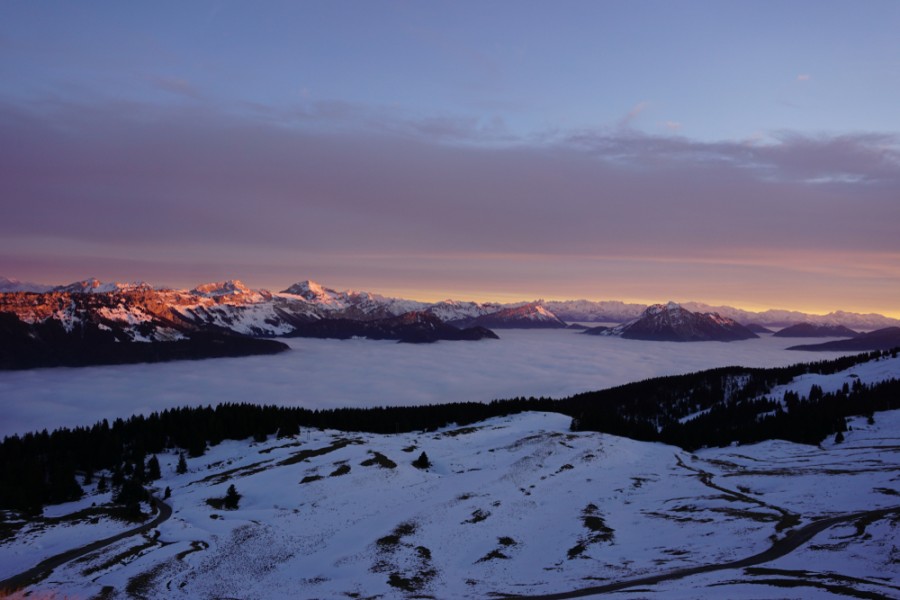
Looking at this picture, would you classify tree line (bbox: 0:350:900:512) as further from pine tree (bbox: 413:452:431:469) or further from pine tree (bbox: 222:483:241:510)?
pine tree (bbox: 413:452:431:469)

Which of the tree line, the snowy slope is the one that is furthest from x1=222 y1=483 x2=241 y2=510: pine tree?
the tree line

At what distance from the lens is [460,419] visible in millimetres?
196125

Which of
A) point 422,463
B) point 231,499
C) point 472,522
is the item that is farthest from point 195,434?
point 472,522

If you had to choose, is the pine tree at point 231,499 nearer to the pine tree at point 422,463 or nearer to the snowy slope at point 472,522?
the snowy slope at point 472,522

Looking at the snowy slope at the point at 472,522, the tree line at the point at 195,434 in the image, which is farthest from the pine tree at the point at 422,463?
the tree line at the point at 195,434

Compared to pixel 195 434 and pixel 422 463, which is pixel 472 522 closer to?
pixel 422 463

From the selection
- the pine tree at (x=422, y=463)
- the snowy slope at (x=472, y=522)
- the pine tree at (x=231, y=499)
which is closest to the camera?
the snowy slope at (x=472, y=522)

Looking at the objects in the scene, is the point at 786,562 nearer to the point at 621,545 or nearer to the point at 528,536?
the point at 621,545

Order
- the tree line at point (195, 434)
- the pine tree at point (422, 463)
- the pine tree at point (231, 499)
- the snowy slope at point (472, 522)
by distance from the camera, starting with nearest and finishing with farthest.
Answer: the snowy slope at point (472, 522) < the pine tree at point (231, 499) < the tree line at point (195, 434) < the pine tree at point (422, 463)

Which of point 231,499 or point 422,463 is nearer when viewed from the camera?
point 231,499

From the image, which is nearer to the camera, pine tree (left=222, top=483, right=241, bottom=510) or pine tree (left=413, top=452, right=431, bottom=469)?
pine tree (left=222, top=483, right=241, bottom=510)

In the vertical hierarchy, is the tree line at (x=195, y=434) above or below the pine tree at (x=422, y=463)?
below

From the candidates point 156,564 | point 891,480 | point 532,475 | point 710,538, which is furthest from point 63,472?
point 891,480

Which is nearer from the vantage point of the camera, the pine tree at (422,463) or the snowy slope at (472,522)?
the snowy slope at (472,522)
